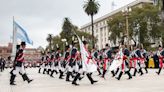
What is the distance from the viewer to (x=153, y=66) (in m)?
35.1

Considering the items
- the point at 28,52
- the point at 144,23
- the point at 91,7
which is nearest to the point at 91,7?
the point at 91,7

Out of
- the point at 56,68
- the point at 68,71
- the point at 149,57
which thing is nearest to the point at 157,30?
the point at 149,57

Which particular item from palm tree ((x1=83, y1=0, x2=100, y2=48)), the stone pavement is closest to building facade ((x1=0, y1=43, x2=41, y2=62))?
palm tree ((x1=83, y1=0, x2=100, y2=48))

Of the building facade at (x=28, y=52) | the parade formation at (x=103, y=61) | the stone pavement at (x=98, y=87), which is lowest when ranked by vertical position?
the stone pavement at (x=98, y=87)

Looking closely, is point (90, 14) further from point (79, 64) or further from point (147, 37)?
point (79, 64)

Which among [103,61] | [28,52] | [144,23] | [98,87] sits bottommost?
[98,87]

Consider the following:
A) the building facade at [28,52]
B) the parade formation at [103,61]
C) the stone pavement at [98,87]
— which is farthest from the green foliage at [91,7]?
the building facade at [28,52]

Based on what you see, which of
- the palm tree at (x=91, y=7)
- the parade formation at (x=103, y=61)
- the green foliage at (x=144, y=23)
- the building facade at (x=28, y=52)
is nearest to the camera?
the parade formation at (x=103, y=61)

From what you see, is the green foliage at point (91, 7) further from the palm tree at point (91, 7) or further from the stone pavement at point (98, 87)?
the stone pavement at point (98, 87)

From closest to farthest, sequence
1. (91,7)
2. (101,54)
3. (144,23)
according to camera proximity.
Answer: (101,54), (91,7), (144,23)

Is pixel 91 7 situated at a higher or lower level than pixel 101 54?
higher

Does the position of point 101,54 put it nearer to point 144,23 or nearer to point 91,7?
point 91,7

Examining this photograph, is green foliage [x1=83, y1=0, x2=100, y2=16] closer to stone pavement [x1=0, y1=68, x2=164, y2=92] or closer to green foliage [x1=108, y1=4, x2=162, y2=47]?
green foliage [x1=108, y1=4, x2=162, y2=47]

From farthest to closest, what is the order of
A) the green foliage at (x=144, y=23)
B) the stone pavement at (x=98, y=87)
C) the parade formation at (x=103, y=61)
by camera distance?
1. the green foliage at (x=144, y=23)
2. the parade formation at (x=103, y=61)
3. the stone pavement at (x=98, y=87)
